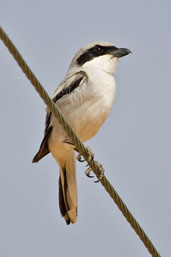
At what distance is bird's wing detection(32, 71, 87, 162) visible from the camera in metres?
5.59

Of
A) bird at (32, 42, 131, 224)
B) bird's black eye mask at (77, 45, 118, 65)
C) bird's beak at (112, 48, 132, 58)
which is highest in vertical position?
bird's black eye mask at (77, 45, 118, 65)

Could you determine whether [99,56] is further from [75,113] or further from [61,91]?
[75,113]

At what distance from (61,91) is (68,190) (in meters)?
0.99

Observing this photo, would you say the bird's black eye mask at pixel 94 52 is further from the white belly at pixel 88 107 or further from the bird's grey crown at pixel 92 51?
the white belly at pixel 88 107

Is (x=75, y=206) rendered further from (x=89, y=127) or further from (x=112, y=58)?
(x=112, y=58)

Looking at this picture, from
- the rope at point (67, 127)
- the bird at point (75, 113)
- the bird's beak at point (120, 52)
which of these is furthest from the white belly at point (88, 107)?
the rope at point (67, 127)

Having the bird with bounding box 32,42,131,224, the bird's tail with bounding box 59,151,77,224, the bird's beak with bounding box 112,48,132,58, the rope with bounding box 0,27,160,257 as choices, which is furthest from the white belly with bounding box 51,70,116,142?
the rope with bounding box 0,27,160,257

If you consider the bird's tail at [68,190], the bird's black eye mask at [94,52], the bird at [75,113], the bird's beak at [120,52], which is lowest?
the bird's tail at [68,190]

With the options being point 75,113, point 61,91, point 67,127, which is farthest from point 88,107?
point 67,127

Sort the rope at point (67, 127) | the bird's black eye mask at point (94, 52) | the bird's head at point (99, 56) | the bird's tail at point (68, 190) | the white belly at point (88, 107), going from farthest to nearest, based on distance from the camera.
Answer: the bird's black eye mask at point (94, 52) < the bird's head at point (99, 56) < the bird's tail at point (68, 190) < the white belly at point (88, 107) < the rope at point (67, 127)

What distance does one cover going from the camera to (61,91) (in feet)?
18.7

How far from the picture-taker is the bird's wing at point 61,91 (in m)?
→ 5.59

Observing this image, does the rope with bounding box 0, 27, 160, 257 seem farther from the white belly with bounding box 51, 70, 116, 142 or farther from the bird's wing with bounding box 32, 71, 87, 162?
the bird's wing with bounding box 32, 71, 87, 162

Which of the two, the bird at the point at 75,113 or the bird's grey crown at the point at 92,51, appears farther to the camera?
the bird's grey crown at the point at 92,51
